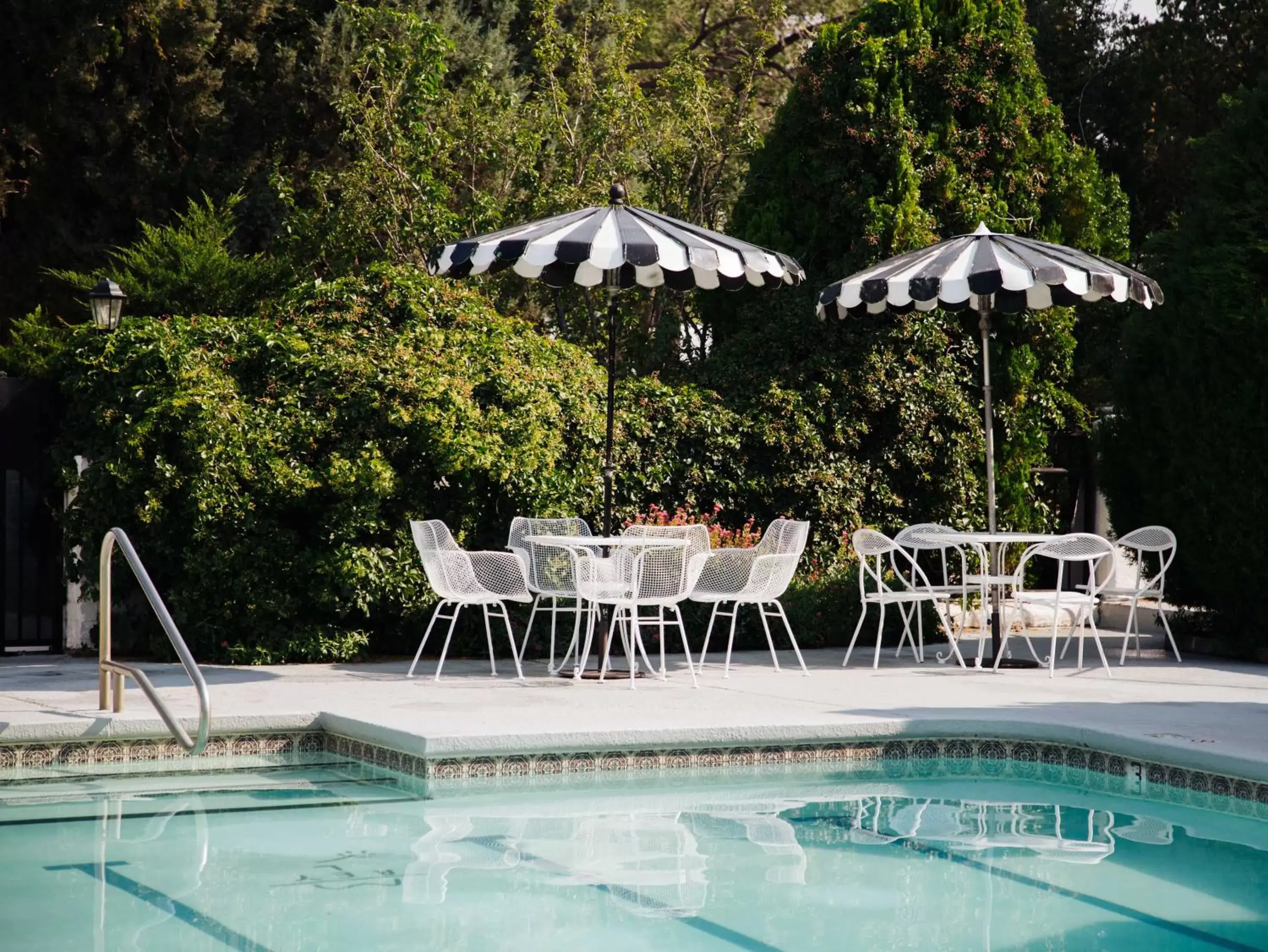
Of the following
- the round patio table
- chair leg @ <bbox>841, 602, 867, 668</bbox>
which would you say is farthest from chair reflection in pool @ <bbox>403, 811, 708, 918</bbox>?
the round patio table

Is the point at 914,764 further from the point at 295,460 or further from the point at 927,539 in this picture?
the point at 295,460

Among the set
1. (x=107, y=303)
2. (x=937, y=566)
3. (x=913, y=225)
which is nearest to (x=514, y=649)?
(x=107, y=303)

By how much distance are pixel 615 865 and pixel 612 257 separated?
12.2 ft

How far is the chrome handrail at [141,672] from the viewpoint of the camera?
5895 mm

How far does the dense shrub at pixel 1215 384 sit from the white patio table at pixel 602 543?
3967 mm

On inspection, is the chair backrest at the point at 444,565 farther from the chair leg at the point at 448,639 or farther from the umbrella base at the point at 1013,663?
the umbrella base at the point at 1013,663

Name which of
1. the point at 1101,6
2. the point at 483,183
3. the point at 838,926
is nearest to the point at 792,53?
the point at 1101,6

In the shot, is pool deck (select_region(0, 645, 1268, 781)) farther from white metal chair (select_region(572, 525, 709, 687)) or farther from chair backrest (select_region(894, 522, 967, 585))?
chair backrest (select_region(894, 522, 967, 585))

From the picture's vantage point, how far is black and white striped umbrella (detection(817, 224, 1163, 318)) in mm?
9094

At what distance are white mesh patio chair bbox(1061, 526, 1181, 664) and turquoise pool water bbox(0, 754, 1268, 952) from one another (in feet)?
11.7

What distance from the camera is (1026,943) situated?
457 cm

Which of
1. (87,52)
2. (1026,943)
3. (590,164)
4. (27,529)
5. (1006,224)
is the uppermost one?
(87,52)

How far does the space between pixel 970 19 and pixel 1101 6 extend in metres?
8.98

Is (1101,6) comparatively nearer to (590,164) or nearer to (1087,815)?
(590,164)
